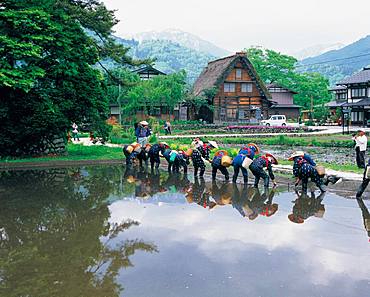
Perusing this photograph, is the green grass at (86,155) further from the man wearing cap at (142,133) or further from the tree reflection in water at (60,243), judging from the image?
the tree reflection in water at (60,243)

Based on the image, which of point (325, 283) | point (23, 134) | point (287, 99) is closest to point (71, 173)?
point (23, 134)

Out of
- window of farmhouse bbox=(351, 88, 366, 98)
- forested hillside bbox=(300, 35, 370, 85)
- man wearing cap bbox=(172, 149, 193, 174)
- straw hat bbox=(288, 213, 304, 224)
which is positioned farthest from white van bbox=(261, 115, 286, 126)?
forested hillside bbox=(300, 35, 370, 85)

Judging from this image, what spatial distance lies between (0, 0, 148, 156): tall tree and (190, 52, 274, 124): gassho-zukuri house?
2800 centimetres

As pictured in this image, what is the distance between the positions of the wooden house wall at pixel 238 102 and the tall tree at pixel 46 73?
94.0 feet

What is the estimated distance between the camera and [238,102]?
49.2m

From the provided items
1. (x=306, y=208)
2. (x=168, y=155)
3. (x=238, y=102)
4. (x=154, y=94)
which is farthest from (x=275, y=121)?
(x=306, y=208)

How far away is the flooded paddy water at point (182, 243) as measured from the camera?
549 centimetres

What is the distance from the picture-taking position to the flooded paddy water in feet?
18.0

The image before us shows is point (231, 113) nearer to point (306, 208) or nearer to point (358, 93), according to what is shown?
point (358, 93)

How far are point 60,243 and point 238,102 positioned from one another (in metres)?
43.4

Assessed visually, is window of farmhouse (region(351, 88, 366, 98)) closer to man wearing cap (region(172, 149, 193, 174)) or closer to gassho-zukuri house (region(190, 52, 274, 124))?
gassho-zukuri house (region(190, 52, 274, 124))

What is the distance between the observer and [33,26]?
1634cm

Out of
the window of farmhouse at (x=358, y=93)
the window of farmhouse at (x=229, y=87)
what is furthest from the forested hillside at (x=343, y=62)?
the window of farmhouse at (x=229, y=87)

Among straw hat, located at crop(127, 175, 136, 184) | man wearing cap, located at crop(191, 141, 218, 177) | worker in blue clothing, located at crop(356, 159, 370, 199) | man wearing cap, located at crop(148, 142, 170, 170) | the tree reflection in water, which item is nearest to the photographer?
the tree reflection in water
